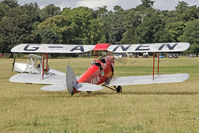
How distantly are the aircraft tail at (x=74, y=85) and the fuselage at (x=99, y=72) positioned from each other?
62cm

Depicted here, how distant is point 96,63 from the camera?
15.5 m

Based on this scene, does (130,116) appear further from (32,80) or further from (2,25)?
(2,25)

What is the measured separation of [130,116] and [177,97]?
455 cm

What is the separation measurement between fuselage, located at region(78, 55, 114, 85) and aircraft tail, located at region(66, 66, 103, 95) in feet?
2.05

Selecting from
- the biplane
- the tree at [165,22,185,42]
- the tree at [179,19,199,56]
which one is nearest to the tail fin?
the biplane

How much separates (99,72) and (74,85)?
1944 mm

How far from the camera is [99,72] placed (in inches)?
609

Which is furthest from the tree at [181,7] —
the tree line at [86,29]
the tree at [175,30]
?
the tree at [175,30]

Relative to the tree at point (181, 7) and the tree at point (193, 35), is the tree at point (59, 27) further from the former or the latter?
the tree at point (181, 7)

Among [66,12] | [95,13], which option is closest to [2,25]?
[66,12]

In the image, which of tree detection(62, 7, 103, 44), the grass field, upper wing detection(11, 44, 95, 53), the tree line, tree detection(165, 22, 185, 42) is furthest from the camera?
tree detection(165, 22, 185, 42)

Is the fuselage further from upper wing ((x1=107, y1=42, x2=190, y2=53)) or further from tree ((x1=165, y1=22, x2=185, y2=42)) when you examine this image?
tree ((x1=165, y1=22, x2=185, y2=42))

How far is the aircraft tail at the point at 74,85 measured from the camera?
1318 cm

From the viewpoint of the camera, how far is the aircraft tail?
13177 mm
